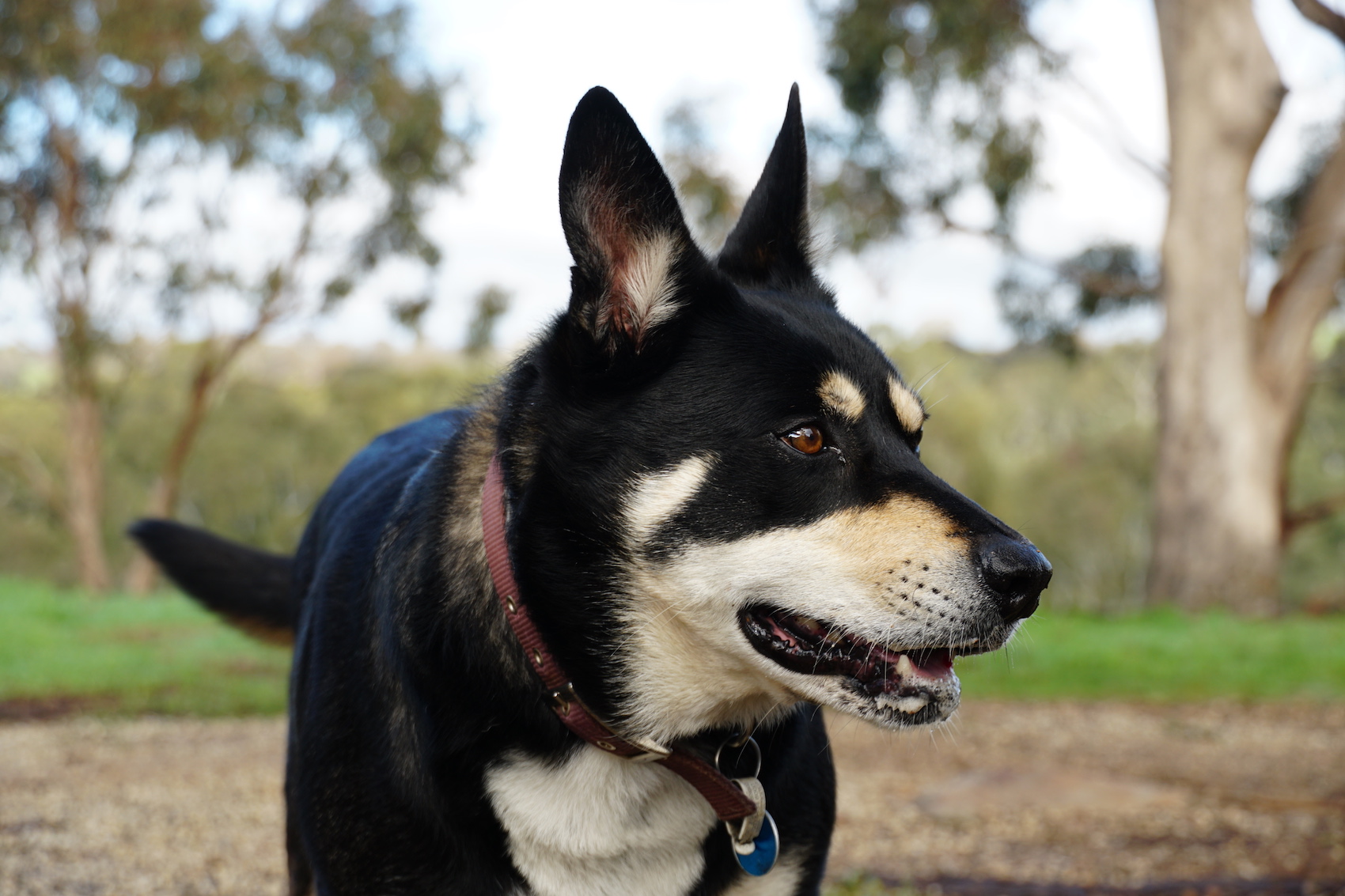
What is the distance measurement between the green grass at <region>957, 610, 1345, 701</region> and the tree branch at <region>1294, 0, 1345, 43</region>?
489 cm

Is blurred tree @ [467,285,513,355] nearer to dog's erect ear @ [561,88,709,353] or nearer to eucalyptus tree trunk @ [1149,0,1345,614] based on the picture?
eucalyptus tree trunk @ [1149,0,1345,614]

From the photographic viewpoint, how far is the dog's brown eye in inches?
93.2

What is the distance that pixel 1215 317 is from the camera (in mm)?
14141

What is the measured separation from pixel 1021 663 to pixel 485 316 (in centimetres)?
1631

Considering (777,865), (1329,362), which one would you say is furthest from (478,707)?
(1329,362)

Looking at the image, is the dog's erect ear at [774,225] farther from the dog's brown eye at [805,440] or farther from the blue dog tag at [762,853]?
the blue dog tag at [762,853]

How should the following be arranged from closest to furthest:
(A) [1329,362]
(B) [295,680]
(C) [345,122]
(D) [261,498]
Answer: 1. (B) [295,680]
2. (C) [345,122]
3. (A) [1329,362]
4. (D) [261,498]

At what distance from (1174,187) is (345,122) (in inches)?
573

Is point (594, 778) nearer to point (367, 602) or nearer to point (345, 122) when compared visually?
point (367, 602)

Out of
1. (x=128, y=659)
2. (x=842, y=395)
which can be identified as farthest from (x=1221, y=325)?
(x=842, y=395)

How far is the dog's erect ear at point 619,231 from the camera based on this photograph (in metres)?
2.31

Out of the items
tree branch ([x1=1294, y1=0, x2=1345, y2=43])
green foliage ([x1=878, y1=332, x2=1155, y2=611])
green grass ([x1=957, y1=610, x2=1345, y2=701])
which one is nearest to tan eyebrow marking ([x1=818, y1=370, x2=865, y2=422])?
tree branch ([x1=1294, y1=0, x2=1345, y2=43])

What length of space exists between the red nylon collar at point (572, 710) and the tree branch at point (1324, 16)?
439cm

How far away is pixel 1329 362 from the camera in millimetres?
24875
